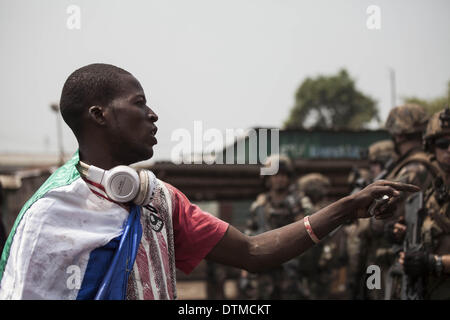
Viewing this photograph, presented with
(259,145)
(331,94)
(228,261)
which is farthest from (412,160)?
(331,94)

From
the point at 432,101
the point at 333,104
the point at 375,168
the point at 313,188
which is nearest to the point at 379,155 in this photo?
the point at 375,168

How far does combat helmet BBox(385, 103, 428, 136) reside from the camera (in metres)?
5.83

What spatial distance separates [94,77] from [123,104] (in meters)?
0.18

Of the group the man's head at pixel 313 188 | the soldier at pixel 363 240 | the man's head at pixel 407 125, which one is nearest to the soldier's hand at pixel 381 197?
the man's head at pixel 407 125

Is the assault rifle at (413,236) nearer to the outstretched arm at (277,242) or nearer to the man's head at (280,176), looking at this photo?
the outstretched arm at (277,242)

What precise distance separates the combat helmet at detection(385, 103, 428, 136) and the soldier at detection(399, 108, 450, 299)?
47.1 inches

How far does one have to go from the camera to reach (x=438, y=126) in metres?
4.44

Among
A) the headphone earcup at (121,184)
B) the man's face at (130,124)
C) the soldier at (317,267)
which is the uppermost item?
the man's face at (130,124)

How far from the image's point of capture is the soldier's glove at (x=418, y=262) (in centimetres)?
416

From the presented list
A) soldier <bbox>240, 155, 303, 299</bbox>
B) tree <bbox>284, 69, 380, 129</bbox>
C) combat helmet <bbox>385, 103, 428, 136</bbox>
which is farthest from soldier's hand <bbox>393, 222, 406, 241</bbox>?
tree <bbox>284, 69, 380, 129</bbox>

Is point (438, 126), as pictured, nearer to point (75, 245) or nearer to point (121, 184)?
point (121, 184)

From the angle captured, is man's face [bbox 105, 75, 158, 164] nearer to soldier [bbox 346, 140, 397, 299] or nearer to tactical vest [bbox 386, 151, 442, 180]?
tactical vest [bbox 386, 151, 442, 180]
